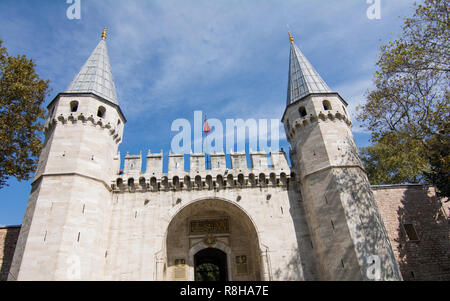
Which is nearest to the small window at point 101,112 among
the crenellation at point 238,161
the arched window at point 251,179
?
the crenellation at point 238,161

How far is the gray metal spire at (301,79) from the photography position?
16.8 metres

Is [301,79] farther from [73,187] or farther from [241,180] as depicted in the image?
[73,187]

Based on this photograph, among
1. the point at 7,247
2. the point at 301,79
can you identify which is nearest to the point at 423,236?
the point at 301,79

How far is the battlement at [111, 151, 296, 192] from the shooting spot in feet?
48.9

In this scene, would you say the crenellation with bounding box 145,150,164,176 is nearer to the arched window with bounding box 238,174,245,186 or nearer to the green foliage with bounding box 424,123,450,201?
the arched window with bounding box 238,174,245,186

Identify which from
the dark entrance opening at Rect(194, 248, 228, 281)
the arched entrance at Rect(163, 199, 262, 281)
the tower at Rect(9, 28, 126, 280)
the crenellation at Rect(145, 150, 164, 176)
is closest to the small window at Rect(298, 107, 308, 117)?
the arched entrance at Rect(163, 199, 262, 281)

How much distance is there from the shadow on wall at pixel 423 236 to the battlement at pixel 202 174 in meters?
6.66

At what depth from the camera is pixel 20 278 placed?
10695 mm

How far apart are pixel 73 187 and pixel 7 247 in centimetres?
544

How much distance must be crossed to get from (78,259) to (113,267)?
190cm

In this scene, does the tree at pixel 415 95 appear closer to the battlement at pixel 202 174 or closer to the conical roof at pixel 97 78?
the battlement at pixel 202 174

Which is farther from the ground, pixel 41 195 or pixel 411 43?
pixel 411 43

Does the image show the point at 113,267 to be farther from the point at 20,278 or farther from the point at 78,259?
the point at 20,278
